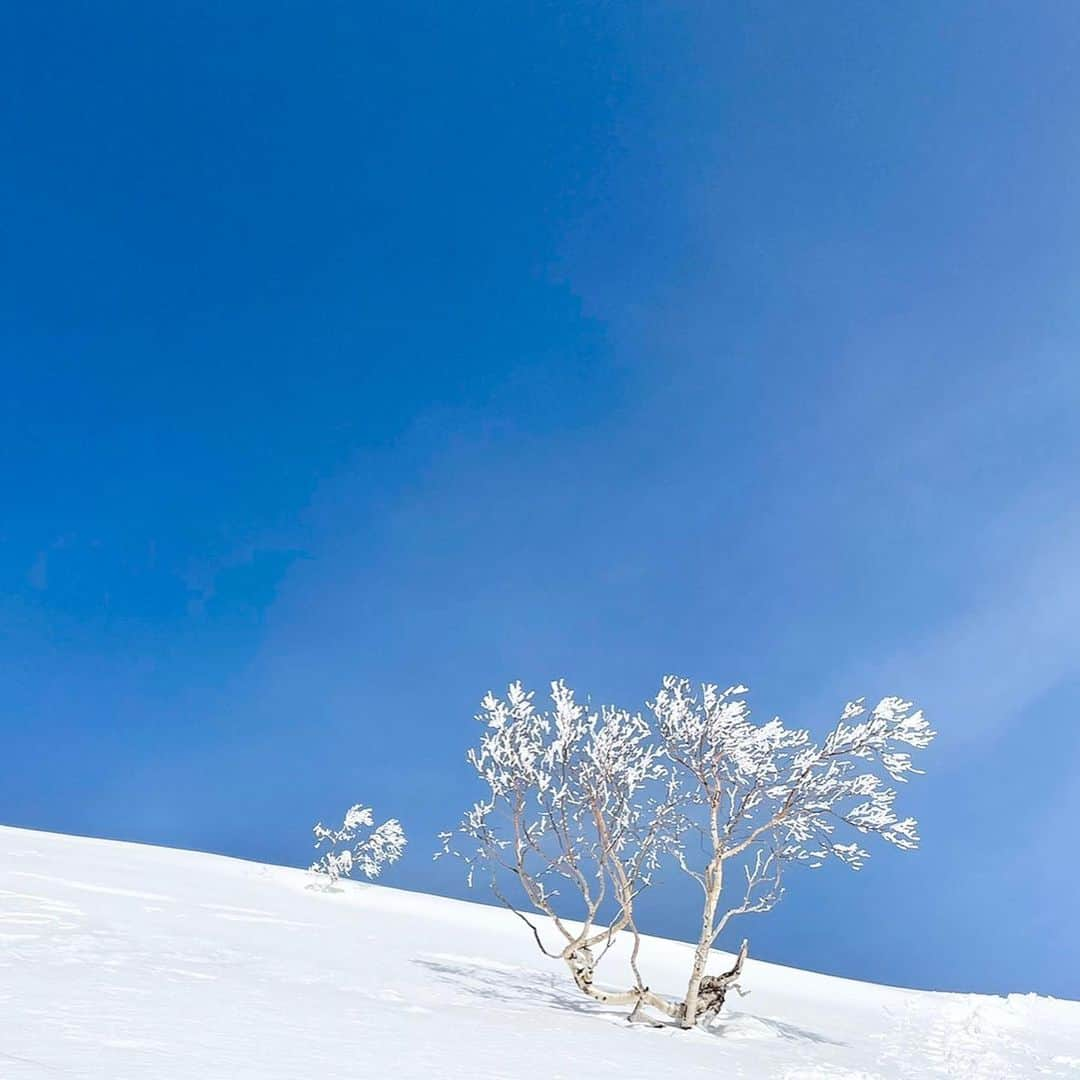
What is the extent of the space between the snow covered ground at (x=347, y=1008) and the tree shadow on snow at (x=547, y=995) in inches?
3.3

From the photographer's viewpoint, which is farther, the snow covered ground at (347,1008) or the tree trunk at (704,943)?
the tree trunk at (704,943)

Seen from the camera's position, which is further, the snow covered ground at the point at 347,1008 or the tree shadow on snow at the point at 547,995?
the tree shadow on snow at the point at 547,995

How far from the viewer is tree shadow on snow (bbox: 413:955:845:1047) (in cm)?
1504

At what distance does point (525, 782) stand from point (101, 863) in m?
16.0

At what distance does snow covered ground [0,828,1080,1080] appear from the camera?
7859 millimetres

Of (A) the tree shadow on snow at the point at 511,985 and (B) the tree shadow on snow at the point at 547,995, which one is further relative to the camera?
(A) the tree shadow on snow at the point at 511,985

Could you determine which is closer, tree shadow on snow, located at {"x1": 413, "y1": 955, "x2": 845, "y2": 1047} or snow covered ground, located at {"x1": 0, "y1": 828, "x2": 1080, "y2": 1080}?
snow covered ground, located at {"x1": 0, "y1": 828, "x2": 1080, "y2": 1080}

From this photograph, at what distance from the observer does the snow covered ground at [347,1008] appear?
7.86 metres

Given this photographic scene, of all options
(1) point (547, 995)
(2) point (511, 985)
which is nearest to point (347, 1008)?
(1) point (547, 995)

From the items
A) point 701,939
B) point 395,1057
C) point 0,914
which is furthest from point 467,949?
point 395,1057

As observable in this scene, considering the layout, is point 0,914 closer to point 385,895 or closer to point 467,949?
point 467,949

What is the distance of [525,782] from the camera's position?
17.2 metres

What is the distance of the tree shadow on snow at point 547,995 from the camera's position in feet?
49.3

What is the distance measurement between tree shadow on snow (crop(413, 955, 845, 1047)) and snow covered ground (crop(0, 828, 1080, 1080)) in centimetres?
8
